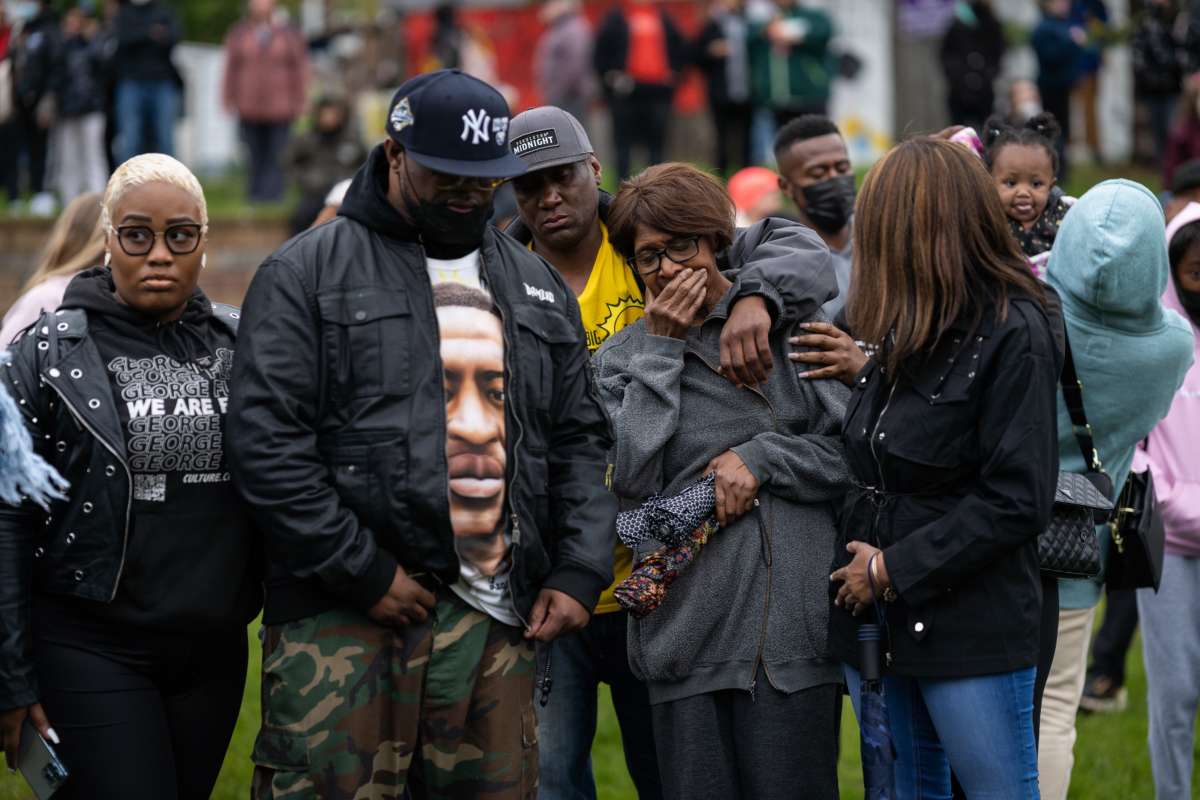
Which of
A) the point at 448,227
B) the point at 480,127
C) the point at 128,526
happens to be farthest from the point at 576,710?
the point at 480,127

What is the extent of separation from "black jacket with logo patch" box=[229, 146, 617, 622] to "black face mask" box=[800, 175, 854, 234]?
104 inches

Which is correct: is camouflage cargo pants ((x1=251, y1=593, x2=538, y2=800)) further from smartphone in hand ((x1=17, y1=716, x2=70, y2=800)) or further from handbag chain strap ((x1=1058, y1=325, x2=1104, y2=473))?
handbag chain strap ((x1=1058, y1=325, x2=1104, y2=473))

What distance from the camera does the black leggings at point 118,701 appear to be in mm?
3814

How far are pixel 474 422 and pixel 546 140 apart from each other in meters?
1.10

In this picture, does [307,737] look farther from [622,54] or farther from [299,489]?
[622,54]

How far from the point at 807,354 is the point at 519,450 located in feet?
3.05

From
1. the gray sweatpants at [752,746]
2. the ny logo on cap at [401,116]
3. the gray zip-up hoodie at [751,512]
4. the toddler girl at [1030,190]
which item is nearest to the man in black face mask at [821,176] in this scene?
the toddler girl at [1030,190]

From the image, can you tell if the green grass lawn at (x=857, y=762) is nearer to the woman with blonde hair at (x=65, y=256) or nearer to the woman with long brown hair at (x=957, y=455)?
the woman with blonde hair at (x=65, y=256)

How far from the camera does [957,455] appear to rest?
3824 mm

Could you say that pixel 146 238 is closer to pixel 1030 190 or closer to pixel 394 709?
pixel 394 709

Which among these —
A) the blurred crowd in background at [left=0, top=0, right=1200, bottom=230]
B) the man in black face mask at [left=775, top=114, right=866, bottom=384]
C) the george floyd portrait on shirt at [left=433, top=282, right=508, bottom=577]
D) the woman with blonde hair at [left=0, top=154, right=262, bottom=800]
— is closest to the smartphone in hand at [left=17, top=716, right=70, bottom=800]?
the woman with blonde hair at [left=0, top=154, right=262, bottom=800]

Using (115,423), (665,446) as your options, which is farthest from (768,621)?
(115,423)

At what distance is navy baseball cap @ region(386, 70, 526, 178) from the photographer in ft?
12.1

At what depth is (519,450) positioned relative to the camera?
3.85 meters
